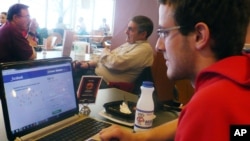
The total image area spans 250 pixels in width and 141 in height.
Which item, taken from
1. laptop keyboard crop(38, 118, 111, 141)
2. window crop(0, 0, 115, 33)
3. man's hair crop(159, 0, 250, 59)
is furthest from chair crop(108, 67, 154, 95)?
window crop(0, 0, 115, 33)

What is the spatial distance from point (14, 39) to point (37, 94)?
2050mm

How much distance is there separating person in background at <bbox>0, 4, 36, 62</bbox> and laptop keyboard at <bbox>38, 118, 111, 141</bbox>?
189cm

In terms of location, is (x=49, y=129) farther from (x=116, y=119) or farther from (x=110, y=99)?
(x=110, y=99)

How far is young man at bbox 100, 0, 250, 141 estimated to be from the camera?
60 cm

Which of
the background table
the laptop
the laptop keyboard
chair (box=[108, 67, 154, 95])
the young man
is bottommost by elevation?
chair (box=[108, 67, 154, 95])

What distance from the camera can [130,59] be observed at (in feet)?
9.19

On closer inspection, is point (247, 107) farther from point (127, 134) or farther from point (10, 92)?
point (10, 92)

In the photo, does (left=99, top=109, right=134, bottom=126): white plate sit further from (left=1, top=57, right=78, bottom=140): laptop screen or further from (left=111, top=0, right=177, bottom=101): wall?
(left=111, top=0, right=177, bottom=101): wall

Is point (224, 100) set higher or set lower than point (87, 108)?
higher

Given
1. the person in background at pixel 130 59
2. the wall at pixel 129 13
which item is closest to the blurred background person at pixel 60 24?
the wall at pixel 129 13

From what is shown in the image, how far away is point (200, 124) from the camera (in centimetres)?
61

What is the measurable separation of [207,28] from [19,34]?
8.15ft

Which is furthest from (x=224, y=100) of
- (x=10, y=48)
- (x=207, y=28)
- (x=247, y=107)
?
(x=10, y=48)

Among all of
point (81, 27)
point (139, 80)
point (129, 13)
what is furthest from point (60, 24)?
point (139, 80)
